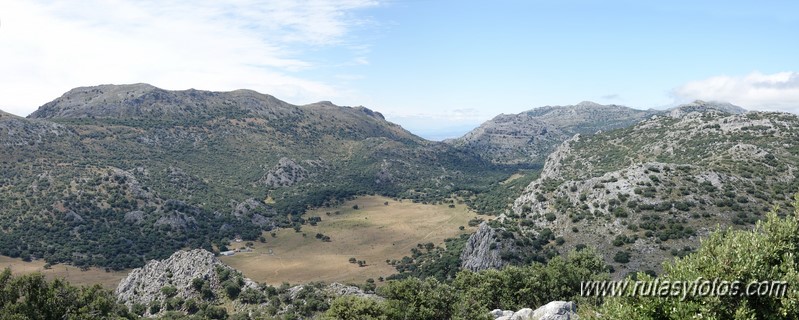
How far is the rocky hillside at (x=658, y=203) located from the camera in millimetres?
Result: 67062

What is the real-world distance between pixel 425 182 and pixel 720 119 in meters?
115

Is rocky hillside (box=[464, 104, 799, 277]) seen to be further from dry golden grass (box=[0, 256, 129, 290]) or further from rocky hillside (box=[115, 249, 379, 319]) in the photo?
dry golden grass (box=[0, 256, 129, 290])

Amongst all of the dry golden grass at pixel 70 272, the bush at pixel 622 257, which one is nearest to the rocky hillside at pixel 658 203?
the bush at pixel 622 257

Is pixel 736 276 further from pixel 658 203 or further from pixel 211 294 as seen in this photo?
pixel 658 203

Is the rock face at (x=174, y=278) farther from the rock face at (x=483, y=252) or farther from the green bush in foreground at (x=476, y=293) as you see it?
the rock face at (x=483, y=252)

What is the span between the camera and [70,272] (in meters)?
86.0

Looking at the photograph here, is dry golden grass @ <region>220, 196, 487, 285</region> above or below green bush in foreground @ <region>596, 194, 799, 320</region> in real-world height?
below

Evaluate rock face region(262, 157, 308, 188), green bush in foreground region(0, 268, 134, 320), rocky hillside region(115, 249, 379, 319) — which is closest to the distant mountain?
rock face region(262, 157, 308, 188)

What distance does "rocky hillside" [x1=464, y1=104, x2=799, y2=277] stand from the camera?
6706 centimetres

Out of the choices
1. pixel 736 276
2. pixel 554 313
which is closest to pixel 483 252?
pixel 554 313

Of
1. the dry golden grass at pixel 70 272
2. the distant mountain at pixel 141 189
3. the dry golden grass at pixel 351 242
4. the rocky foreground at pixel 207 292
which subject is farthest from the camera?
the distant mountain at pixel 141 189

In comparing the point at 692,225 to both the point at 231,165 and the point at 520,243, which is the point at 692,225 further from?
the point at 231,165

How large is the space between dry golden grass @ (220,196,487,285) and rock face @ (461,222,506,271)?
2078cm

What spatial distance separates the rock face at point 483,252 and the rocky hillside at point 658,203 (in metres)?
0.42
